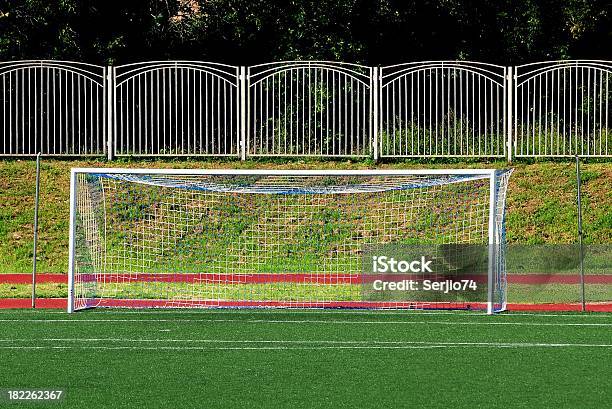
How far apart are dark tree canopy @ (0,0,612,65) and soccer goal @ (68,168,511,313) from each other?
6.54m

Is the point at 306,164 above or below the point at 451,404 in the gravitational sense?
above

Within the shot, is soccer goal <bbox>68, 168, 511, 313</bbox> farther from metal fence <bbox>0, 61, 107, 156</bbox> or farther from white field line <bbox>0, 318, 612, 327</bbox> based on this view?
metal fence <bbox>0, 61, 107, 156</bbox>

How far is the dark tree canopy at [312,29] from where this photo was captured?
27.2 m

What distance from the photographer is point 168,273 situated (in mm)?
18141

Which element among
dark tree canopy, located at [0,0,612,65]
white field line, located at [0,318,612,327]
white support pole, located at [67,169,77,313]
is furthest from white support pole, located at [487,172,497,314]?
dark tree canopy, located at [0,0,612,65]

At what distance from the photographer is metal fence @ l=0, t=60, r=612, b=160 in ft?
76.2

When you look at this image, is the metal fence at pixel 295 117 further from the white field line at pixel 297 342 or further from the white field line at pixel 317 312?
the white field line at pixel 297 342

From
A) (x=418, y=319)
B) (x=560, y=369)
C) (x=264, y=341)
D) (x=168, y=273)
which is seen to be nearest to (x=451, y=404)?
(x=560, y=369)

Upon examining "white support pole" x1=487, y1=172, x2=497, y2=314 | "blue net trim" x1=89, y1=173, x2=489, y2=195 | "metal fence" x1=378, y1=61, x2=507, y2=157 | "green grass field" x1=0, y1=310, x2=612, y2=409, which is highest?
"metal fence" x1=378, y1=61, x2=507, y2=157

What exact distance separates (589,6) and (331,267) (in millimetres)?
13416

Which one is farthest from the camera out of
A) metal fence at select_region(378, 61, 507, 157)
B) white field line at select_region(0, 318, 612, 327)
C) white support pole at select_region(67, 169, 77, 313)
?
metal fence at select_region(378, 61, 507, 157)

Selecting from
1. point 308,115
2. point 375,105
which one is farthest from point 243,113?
point 375,105

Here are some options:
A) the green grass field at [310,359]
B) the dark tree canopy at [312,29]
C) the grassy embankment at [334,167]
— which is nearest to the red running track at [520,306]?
the green grass field at [310,359]

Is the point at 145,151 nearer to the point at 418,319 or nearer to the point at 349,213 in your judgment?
the point at 349,213
